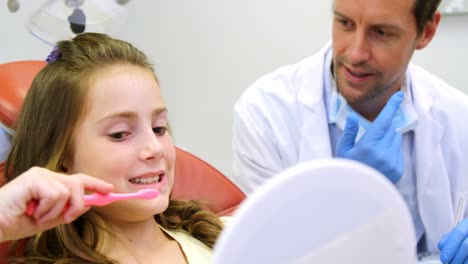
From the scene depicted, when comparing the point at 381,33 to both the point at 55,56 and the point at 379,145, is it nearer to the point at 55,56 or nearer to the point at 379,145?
the point at 379,145

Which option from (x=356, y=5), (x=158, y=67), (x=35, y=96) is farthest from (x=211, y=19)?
(x=35, y=96)

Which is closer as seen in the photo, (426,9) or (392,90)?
(426,9)

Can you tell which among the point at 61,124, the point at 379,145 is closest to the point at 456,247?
the point at 379,145

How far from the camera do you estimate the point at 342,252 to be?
470 millimetres

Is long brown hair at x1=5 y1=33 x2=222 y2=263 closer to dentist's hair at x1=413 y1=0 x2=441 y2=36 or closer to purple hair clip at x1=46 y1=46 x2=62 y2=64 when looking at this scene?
purple hair clip at x1=46 y1=46 x2=62 y2=64

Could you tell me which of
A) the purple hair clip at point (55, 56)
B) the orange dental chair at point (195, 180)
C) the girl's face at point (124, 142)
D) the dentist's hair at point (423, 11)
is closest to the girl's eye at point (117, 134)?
the girl's face at point (124, 142)

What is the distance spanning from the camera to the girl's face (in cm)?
94

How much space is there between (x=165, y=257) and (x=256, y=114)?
532 millimetres

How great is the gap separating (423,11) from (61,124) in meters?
0.88

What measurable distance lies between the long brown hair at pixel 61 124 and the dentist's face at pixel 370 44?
51 centimetres

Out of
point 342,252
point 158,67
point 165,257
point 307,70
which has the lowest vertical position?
point 158,67

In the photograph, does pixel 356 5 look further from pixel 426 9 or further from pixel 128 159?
pixel 128 159

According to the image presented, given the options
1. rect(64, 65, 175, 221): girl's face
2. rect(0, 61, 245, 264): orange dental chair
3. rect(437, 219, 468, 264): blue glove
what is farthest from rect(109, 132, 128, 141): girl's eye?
rect(437, 219, 468, 264): blue glove

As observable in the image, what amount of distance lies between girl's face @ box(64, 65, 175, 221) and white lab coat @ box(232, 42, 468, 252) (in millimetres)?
456
